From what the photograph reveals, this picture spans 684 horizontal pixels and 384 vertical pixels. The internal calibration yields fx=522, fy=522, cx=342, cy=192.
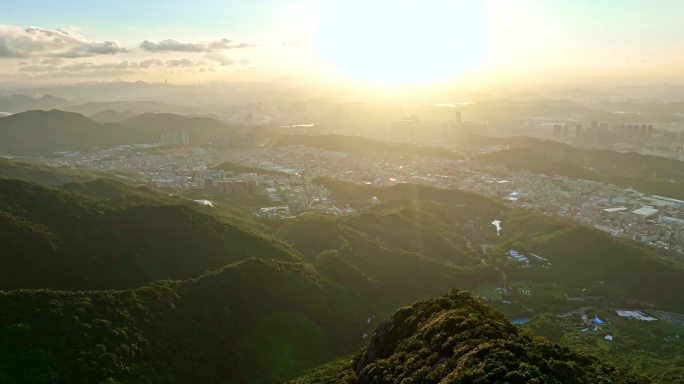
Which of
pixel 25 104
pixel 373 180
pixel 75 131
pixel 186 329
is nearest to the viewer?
pixel 186 329

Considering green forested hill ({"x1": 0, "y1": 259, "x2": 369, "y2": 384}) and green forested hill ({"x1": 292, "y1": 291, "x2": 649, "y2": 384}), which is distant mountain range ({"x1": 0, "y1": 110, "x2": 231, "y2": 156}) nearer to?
green forested hill ({"x1": 0, "y1": 259, "x2": 369, "y2": 384})

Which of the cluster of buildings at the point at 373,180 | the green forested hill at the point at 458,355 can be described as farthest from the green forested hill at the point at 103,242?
the cluster of buildings at the point at 373,180

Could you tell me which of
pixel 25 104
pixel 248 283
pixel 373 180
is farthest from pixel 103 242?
pixel 25 104

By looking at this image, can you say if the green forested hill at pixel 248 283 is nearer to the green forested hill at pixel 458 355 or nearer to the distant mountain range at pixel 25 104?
the green forested hill at pixel 458 355

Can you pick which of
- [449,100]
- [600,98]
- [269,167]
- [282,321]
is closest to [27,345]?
[282,321]

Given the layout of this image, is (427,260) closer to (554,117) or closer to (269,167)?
(269,167)

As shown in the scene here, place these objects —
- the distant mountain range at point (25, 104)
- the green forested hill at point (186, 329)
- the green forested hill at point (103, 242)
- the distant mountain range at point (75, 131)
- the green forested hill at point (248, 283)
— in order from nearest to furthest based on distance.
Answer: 1. the green forested hill at point (186, 329)
2. the green forested hill at point (248, 283)
3. the green forested hill at point (103, 242)
4. the distant mountain range at point (75, 131)
5. the distant mountain range at point (25, 104)

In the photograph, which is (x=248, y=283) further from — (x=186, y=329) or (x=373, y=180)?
(x=373, y=180)

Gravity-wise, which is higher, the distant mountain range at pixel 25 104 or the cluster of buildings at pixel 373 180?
the distant mountain range at pixel 25 104
